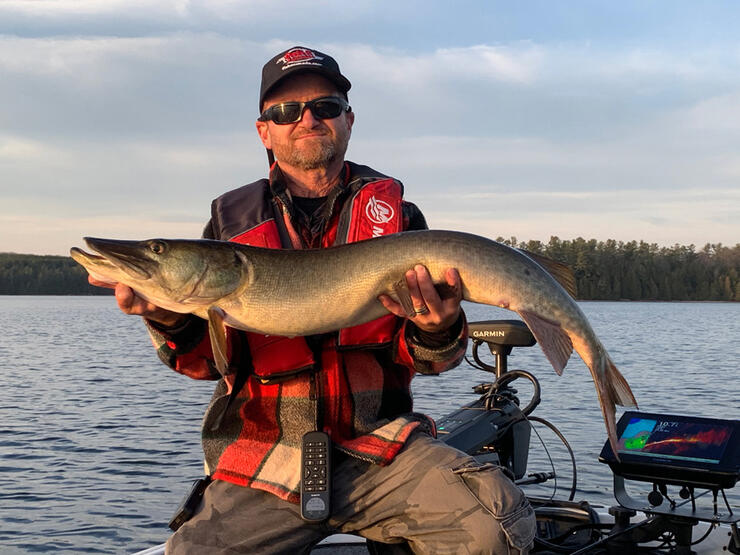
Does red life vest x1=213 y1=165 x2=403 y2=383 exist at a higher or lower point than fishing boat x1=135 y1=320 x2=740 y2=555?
higher

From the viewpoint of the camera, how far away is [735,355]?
23.9 meters

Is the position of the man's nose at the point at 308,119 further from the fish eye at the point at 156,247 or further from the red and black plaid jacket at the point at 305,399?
A: the fish eye at the point at 156,247

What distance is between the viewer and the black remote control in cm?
278

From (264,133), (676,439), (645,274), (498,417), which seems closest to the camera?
(264,133)

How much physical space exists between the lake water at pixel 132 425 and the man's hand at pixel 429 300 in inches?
210

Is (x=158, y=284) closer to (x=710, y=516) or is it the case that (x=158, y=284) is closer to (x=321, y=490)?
(x=321, y=490)

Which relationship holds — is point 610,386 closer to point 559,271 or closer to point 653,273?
point 559,271

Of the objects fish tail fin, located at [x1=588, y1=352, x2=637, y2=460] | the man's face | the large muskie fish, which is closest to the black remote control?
the large muskie fish

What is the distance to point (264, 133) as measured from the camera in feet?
11.7

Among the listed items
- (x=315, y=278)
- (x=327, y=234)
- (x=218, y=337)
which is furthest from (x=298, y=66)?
(x=218, y=337)

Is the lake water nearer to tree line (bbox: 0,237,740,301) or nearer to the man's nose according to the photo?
the man's nose

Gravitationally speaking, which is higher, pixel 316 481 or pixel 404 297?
pixel 404 297

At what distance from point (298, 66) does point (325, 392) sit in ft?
4.77

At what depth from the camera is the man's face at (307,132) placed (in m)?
3.31
